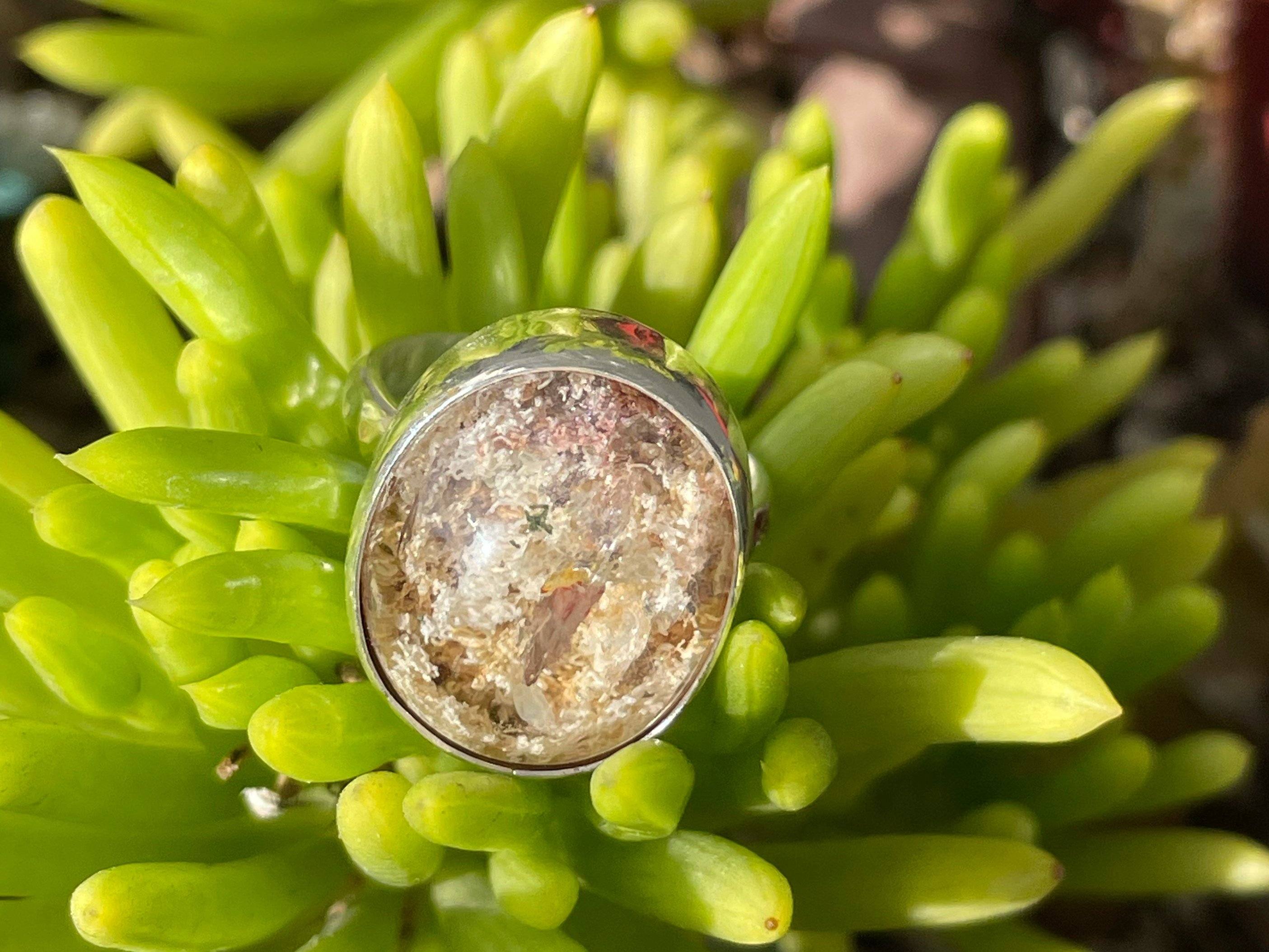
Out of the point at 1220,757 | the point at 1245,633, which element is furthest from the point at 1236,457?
the point at 1220,757

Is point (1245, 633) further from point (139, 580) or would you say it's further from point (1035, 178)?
point (139, 580)
